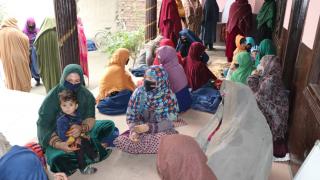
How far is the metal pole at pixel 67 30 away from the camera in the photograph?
8.62 ft

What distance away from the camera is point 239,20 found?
566 centimetres

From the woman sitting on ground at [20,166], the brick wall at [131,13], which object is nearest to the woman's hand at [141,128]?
the woman sitting on ground at [20,166]

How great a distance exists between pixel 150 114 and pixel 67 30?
106cm

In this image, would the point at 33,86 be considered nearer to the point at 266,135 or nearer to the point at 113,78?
the point at 113,78

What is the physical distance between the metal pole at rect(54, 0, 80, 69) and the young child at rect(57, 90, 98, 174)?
61 cm

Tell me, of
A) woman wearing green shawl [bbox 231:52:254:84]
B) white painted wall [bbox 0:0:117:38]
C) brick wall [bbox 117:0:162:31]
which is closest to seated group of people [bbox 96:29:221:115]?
woman wearing green shawl [bbox 231:52:254:84]

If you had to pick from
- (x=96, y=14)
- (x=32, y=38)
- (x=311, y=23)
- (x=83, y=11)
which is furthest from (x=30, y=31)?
(x=311, y=23)

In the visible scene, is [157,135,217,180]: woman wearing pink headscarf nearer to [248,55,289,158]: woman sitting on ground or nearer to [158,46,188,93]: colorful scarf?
[248,55,289,158]: woman sitting on ground

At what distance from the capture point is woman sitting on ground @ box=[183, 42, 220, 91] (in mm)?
3934

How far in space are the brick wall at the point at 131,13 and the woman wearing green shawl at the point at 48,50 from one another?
4.58 metres

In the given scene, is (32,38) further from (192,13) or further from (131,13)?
(131,13)

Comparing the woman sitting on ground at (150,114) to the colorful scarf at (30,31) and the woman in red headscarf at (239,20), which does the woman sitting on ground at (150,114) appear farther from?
the colorful scarf at (30,31)

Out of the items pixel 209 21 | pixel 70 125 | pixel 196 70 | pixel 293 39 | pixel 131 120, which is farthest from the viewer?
pixel 209 21

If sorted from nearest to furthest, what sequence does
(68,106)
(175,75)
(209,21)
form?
(68,106)
(175,75)
(209,21)
